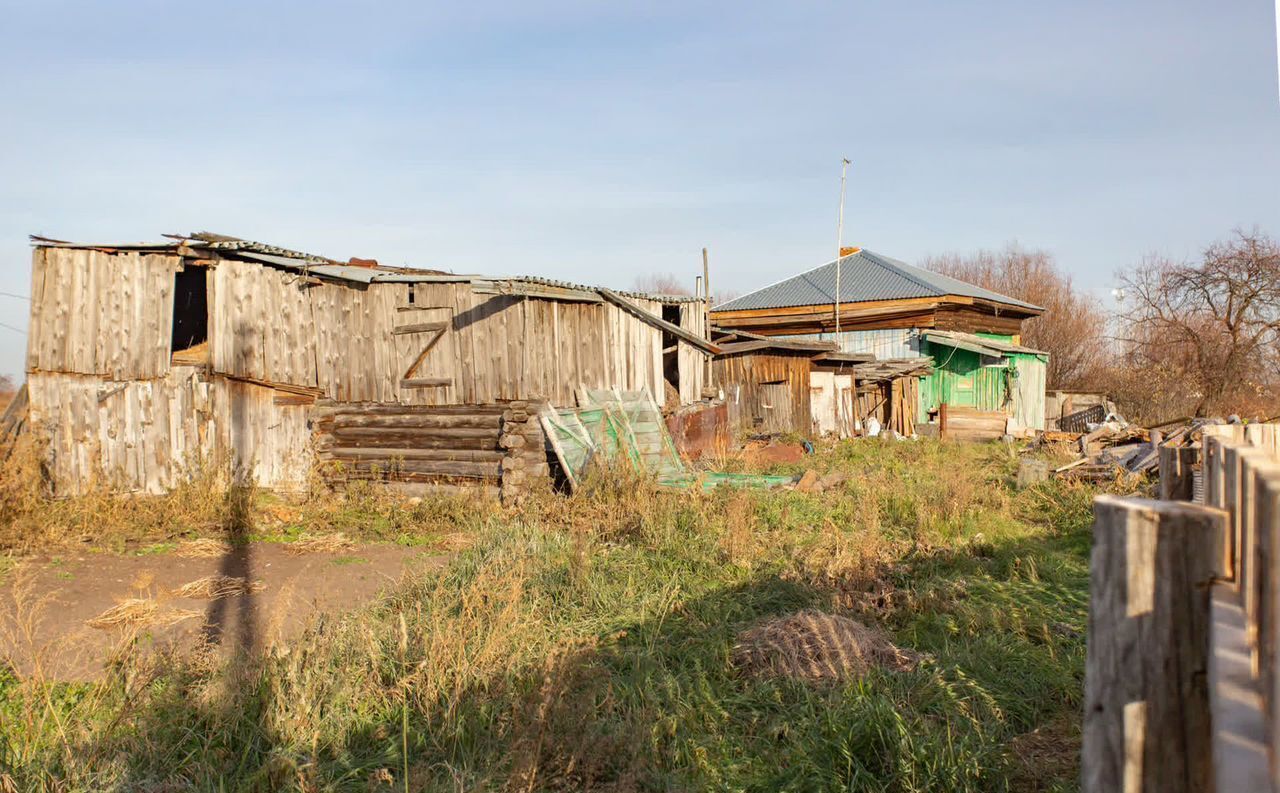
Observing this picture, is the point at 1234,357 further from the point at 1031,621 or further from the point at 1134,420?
the point at 1031,621

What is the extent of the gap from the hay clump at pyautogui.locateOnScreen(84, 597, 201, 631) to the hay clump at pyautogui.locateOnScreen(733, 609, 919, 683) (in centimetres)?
500

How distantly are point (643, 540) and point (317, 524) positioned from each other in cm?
535

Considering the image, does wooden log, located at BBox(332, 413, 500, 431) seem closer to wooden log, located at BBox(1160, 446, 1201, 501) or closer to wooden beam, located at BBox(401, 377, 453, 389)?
wooden beam, located at BBox(401, 377, 453, 389)

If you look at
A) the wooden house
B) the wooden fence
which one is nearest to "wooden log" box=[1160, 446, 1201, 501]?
the wooden fence

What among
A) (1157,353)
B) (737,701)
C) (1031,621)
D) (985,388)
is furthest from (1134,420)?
(737,701)

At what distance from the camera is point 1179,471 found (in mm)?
3582

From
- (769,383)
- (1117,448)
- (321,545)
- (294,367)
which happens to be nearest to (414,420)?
(294,367)

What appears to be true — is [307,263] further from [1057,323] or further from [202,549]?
[1057,323]

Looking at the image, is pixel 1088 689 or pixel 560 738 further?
pixel 560 738

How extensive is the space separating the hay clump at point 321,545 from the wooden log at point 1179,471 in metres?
9.19

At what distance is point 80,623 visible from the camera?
7289 mm

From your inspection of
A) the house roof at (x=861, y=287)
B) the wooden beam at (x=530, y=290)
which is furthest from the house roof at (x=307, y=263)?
the house roof at (x=861, y=287)

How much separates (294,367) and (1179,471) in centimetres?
1300

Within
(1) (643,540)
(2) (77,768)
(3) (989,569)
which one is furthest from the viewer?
(1) (643,540)
